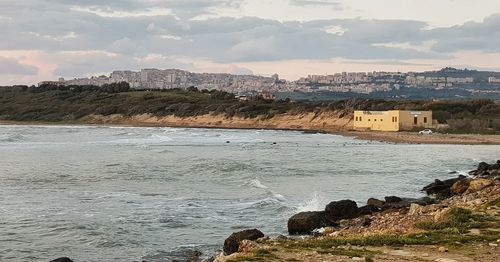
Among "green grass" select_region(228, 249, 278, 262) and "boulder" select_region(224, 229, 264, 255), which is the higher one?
"green grass" select_region(228, 249, 278, 262)

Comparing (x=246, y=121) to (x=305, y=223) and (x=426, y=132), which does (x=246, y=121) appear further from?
(x=305, y=223)

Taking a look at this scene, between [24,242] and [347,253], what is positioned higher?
[347,253]

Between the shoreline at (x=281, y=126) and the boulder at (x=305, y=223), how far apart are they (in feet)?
169

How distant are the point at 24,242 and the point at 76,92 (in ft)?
518

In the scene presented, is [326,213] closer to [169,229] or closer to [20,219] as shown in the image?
[169,229]

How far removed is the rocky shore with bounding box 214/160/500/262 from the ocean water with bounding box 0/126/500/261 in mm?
1651

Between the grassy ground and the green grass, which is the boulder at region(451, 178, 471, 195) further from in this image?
the green grass

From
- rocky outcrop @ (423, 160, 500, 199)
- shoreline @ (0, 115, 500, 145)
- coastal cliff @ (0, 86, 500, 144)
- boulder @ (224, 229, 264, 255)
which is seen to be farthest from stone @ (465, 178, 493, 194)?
coastal cliff @ (0, 86, 500, 144)

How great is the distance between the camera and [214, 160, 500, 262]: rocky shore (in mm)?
10219

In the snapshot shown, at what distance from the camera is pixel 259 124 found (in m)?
118

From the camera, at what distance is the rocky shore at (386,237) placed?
1022 centimetres

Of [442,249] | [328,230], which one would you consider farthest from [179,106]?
[442,249]

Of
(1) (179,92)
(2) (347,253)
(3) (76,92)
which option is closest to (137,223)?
(2) (347,253)

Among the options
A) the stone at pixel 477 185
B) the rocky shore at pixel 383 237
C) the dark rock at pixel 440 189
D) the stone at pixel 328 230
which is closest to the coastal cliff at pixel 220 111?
the dark rock at pixel 440 189
